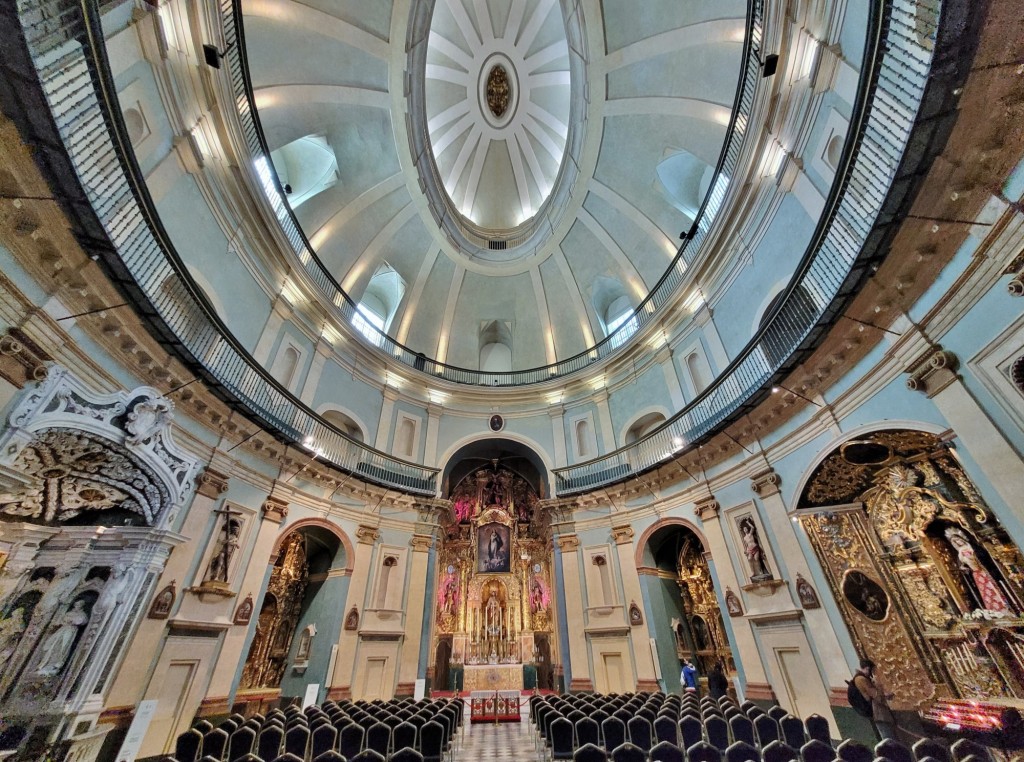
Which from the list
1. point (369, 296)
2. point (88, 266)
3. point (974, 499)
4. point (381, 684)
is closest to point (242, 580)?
point (381, 684)

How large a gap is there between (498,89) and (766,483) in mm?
21230

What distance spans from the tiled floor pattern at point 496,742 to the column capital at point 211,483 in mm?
6563

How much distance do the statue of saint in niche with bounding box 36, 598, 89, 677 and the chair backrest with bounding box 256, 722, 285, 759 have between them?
3.27 m

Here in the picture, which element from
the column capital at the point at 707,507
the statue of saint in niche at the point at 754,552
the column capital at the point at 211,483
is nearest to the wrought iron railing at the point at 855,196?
the column capital at the point at 707,507

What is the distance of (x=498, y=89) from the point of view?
20734 millimetres

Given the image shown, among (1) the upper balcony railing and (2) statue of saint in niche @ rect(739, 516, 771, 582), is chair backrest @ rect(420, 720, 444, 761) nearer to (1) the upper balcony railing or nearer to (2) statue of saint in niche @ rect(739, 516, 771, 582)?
(2) statue of saint in niche @ rect(739, 516, 771, 582)

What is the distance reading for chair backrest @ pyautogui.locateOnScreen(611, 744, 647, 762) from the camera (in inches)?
177

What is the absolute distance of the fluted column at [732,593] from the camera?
8.55 meters

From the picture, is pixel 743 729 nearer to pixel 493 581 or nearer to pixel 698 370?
pixel 698 370

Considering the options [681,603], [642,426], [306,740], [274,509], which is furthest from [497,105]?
[306,740]

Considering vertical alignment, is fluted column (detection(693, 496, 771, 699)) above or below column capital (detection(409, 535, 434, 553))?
below

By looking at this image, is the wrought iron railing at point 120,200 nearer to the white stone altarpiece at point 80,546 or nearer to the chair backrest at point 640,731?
the white stone altarpiece at point 80,546

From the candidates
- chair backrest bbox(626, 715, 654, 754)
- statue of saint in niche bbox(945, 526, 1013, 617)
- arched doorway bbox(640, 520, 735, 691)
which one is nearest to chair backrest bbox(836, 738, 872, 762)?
chair backrest bbox(626, 715, 654, 754)

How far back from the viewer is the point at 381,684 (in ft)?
36.6
